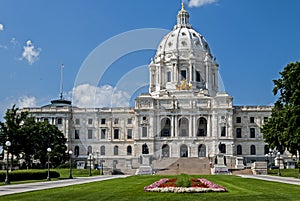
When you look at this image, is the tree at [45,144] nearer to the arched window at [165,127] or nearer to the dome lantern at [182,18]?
the arched window at [165,127]

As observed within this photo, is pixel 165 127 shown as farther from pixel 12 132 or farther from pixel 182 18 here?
pixel 12 132

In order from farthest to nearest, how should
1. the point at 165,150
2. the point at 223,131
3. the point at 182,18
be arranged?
the point at 182,18, the point at 165,150, the point at 223,131

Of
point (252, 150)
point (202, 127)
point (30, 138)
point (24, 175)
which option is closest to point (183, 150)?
point (202, 127)

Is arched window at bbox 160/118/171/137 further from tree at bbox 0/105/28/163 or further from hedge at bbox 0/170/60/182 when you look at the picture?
hedge at bbox 0/170/60/182

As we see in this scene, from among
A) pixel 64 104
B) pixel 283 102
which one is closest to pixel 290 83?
pixel 283 102

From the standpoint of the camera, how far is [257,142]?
116188 millimetres

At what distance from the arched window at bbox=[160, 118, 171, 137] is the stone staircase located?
678 inches

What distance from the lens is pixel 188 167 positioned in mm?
88000

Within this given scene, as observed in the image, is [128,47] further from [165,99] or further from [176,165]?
[165,99]

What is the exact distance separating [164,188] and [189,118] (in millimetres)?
84184

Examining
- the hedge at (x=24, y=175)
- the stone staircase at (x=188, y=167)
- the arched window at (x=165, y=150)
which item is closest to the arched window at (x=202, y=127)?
the arched window at (x=165, y=150)

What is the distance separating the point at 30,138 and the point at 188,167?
2929cm

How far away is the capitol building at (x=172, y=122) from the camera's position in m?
111

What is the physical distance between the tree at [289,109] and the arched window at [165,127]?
49456 mm
